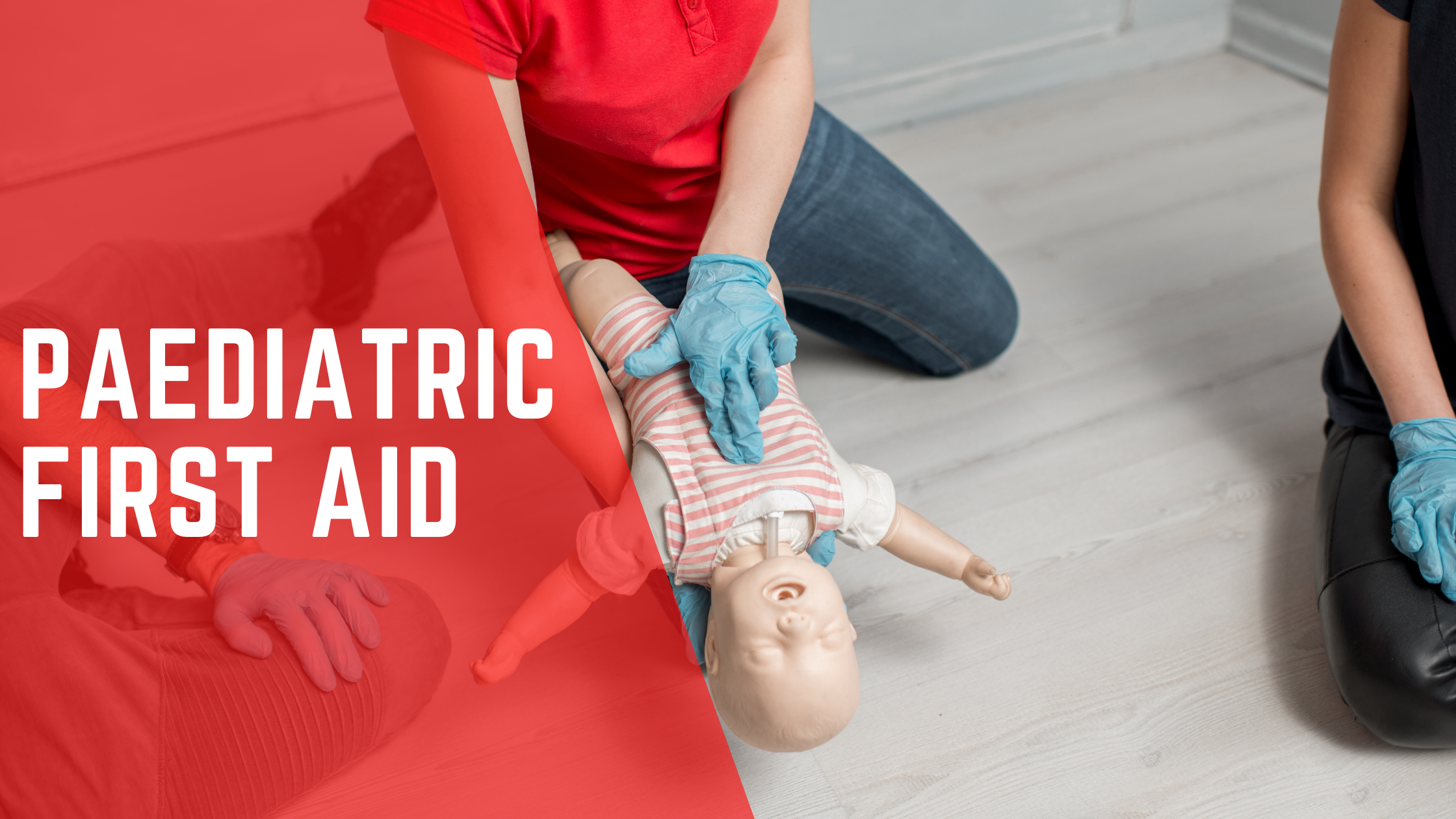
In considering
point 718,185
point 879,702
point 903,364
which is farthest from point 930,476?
point 718,185

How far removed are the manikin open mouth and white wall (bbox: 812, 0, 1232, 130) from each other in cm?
171

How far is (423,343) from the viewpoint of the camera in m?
Result: 1.65

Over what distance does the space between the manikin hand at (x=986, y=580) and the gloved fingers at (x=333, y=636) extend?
649mm

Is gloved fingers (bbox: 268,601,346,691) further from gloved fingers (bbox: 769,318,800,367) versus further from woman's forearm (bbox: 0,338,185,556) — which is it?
gloved fingers (bbox: 769,318,800,367)

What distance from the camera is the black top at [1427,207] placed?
1.00 meters

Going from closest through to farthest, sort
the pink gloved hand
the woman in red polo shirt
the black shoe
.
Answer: the woman in red polo shirt, the pink gloved hand, the black shoe

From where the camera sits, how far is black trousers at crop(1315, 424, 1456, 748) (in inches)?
38.9

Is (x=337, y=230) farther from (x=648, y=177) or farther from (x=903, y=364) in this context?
(x=903, y=364)

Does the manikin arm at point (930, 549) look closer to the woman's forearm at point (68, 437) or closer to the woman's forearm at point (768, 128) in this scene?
the woman's forearm at point (768, 128)

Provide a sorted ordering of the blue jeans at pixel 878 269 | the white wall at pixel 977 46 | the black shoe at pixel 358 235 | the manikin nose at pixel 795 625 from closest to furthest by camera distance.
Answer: the manikin nose at pixel 795 625 < the blue jeans at pixel 878 269 < the black shoe at pixel 358 235 < the white wall at pixel 977 46

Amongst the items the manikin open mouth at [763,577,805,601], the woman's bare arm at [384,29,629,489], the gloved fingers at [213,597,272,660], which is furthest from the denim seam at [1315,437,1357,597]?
the gloved fingers at [213,597,272,660]

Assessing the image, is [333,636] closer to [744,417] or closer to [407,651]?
[407,651]

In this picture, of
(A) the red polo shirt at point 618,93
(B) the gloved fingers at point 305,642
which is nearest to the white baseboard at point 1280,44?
(A) the red polo shirt at point 618,93

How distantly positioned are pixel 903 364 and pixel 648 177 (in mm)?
642
